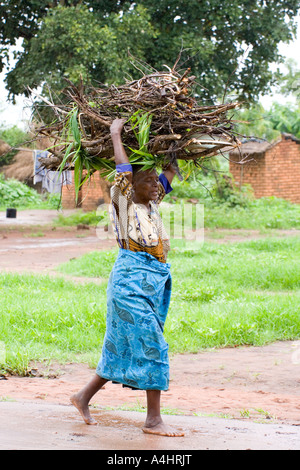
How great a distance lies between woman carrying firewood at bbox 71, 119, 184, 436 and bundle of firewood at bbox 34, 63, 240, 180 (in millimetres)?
142

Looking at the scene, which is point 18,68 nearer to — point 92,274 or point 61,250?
point 61,250

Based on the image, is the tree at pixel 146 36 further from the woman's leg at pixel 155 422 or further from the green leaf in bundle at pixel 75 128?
the woman's leg at pixel 155 422

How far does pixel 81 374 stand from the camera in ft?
16.7

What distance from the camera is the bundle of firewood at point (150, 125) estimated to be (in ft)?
11.6

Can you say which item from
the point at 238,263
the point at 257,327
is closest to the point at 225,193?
the point at 238,263

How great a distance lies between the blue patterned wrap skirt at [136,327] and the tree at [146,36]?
418 inches

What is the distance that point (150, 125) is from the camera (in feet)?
11.9

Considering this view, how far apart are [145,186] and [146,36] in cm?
1180

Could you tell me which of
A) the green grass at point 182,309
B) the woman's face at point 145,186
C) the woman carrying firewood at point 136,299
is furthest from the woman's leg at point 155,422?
the green grass at point 182,309

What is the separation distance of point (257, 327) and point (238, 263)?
3.47m

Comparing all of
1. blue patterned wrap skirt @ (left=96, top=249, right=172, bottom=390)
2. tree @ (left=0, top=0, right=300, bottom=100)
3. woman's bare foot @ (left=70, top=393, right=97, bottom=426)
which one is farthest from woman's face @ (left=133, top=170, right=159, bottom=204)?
tree @ (left=0, top=0, right=300, bottom=100)

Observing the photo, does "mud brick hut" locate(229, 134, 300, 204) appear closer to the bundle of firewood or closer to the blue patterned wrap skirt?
the bundle of firewood

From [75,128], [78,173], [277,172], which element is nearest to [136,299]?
[78,173]

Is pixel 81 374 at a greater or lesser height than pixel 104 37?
lesser
